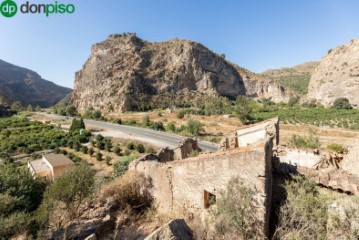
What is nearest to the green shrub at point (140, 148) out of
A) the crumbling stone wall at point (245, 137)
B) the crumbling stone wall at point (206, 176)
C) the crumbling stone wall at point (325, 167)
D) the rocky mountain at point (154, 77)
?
the crumbling stone wall at point (245, 137)

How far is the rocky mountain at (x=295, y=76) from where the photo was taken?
424ft

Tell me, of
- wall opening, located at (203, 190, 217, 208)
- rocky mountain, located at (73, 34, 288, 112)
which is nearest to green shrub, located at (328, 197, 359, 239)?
wall opening, located at (203, 190, 217, 208)

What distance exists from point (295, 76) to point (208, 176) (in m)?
162

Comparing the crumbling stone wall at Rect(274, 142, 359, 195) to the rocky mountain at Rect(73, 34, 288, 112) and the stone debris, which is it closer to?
the stone debris

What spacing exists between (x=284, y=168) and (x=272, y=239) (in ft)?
10.9

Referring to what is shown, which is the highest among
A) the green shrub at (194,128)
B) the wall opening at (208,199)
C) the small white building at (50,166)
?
the wall opening at (208,199)

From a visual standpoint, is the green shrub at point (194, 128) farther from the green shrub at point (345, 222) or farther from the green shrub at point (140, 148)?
the green shrub at point (345, 222)

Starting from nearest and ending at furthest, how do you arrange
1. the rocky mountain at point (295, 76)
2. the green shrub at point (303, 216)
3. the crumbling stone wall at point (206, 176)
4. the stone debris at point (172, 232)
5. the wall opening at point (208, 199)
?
the green shrub at point (303, 216) → the stone debris at point (172, 232) → the crumbling stone wall at point (206, 176) → the wall opening at point (208, 199) → the rocky mountain at point (295, 76)

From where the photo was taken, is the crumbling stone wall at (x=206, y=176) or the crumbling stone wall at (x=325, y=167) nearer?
the crumbling stone wall at (x=206, y=176)

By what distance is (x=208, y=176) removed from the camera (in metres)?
10.3

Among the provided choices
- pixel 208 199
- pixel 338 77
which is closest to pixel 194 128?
pixel 208 199

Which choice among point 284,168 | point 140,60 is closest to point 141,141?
point 284,168

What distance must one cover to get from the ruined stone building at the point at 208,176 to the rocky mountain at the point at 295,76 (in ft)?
416

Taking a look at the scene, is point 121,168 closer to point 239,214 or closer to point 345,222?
point 239,214
